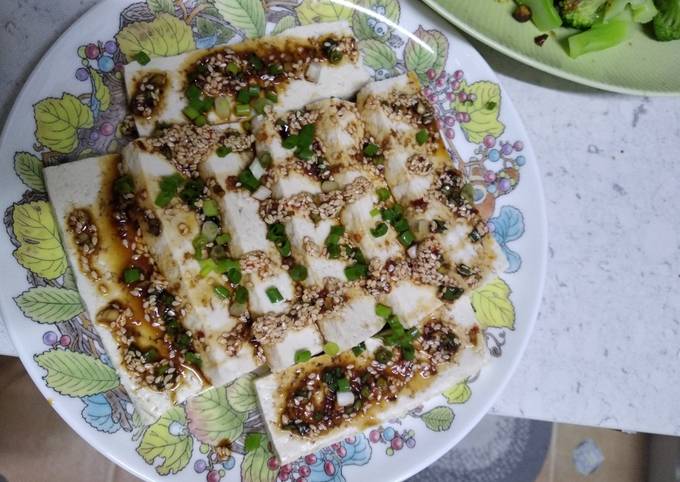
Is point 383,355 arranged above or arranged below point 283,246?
below

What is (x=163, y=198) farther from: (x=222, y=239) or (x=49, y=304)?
(x=49, y=304)

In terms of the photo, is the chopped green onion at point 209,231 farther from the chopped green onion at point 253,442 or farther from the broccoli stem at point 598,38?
the broccoli stem at point 598,38

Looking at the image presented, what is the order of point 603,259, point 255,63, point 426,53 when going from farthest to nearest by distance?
point 603,259 → point 426,53 → point 255,63

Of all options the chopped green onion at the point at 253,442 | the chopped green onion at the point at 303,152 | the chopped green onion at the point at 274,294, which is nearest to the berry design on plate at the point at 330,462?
the chopped green onion at the point at 253,442

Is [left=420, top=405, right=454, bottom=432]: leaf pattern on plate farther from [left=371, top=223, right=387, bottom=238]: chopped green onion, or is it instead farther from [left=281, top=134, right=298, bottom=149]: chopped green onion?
[left=281, top=134, right=298, bottom=149]: chopped green onion

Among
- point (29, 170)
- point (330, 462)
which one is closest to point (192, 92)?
point (29, 170)

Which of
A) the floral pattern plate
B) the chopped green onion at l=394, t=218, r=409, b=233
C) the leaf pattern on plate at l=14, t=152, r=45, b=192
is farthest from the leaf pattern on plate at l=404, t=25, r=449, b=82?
the leaf pattern on plate at l=14, t=152, r=45, b=192
